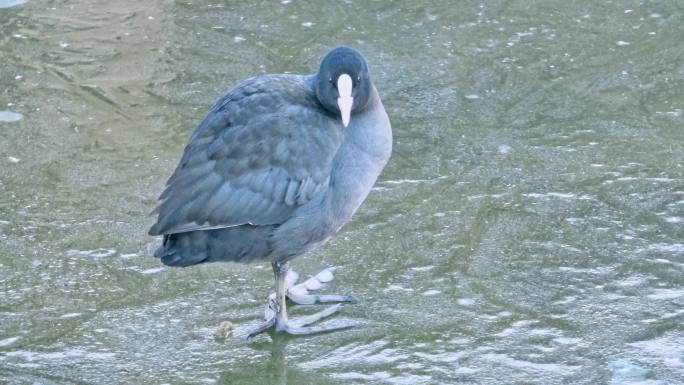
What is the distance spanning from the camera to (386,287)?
4.32m

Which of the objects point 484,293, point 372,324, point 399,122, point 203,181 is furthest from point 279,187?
point 399,122

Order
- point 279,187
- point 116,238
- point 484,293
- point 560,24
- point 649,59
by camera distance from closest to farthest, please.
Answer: point 279,187 → point 484,293 → point 116,238 → point 649,59 → point 560,24

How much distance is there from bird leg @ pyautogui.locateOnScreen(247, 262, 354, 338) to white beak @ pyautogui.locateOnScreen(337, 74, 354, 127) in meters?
0.61

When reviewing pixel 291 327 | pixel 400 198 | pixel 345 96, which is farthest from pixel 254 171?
pixel 400 198

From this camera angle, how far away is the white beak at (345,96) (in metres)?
3.97

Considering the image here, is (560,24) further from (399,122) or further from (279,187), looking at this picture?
(279,187)

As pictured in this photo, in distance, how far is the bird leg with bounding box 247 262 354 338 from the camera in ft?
13.5

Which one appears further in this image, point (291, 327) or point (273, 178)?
point (291, 327)

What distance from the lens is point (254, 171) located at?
13.1 ft

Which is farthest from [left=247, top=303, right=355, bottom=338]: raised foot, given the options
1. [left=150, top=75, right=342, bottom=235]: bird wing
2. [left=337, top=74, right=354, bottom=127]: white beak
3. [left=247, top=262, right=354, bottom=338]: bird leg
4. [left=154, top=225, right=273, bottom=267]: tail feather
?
[left=337, top=74, right=354, bottom=127]: white beak

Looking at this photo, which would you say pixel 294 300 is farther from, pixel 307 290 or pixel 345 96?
pixel 345 96

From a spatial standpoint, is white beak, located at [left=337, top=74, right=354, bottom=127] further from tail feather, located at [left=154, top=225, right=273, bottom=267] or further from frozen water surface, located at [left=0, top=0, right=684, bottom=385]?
frozen water surface, located at [left=0, top=0, right=684, bottom=385]

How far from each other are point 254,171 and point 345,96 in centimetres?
42

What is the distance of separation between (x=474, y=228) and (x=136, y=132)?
1.81 meters
